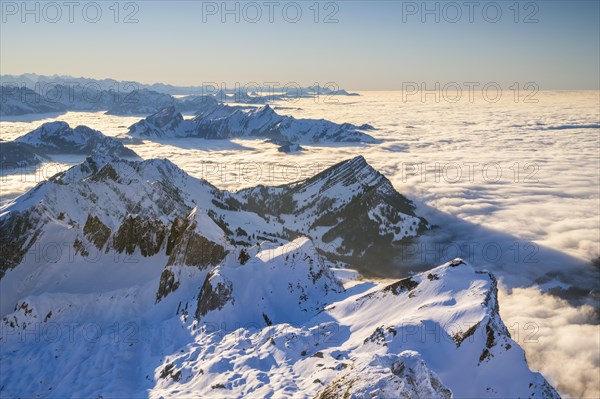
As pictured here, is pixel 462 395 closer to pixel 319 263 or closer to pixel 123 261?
pixel 319 263

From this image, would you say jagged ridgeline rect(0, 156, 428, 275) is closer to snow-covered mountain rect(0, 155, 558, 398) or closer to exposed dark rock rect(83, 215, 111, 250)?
exposed dark rock rect(83, 215, 111, 250)

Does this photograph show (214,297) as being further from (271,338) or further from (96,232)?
(96,232)

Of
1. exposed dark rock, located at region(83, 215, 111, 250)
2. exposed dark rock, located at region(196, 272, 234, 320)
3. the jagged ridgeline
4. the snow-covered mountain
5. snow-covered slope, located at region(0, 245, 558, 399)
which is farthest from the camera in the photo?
exposed dark rock, located at region(83, 215, 111, 250)

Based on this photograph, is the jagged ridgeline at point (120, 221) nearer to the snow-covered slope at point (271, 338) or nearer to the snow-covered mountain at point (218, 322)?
the snow-covered mountain at point (218, 322)

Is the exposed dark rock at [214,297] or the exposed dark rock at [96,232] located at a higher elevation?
the exposed dark rock at [96,232]

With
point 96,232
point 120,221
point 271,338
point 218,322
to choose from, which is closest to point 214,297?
point 218,322

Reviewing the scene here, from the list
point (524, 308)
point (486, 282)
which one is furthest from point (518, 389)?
point (524, 308)

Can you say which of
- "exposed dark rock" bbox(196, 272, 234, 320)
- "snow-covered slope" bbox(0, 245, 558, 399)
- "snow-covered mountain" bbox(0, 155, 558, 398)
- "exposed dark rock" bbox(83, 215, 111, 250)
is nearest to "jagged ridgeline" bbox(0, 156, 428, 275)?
"exposed dark rock" bbox(83, 215, 111, 250)

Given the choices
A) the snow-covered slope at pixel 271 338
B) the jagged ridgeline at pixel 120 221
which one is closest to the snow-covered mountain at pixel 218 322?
the snow-covered slope at pixel 271 338
